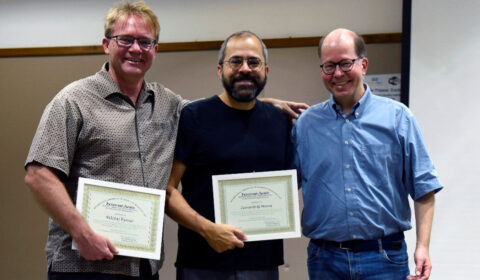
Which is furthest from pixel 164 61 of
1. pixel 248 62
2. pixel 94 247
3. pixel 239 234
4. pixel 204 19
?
pixel 94 247

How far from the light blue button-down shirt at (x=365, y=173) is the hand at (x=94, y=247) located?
840 mm

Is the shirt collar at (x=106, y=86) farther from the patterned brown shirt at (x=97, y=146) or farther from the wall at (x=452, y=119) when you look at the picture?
the wall at (x=452, y=119)

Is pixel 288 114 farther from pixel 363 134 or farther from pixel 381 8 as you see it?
pixel 381 8

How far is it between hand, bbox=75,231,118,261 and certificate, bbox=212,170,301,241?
0.44 meters

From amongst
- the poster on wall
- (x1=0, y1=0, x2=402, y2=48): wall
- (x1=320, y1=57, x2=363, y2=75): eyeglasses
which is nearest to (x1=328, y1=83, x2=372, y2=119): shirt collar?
(x1=320, y1=57, x2=363, y2=75): eyeglasses

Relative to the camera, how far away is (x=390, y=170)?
2.11 meters

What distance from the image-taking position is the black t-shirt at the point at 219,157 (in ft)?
6.95

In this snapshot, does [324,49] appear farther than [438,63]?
No

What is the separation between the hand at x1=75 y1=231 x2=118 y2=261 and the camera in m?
1.82

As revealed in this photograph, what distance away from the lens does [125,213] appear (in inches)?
75.4

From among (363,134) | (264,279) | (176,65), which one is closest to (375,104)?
(363,134)

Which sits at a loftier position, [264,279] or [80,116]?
[80,116]

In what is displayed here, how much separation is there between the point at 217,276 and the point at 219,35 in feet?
7.85

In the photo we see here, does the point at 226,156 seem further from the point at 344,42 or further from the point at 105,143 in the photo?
the point at 344,42
